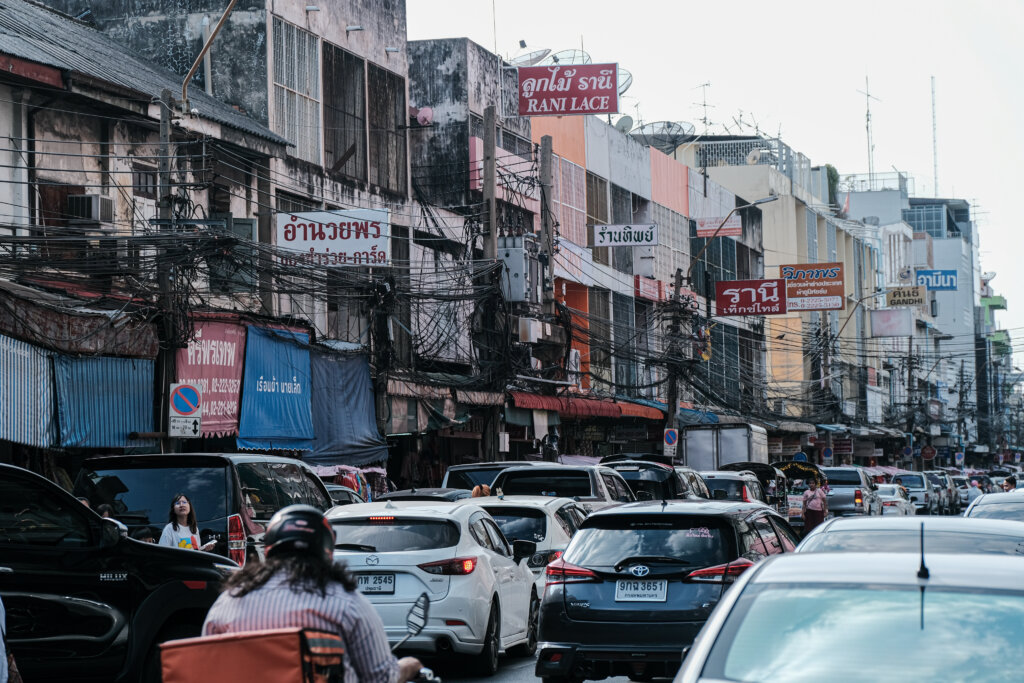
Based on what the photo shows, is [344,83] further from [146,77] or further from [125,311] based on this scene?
[125,311]

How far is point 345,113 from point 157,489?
20.6 metres

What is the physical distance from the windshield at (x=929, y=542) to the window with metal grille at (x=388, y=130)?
26.3m

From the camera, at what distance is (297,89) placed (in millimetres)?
31234

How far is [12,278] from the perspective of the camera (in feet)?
64.7

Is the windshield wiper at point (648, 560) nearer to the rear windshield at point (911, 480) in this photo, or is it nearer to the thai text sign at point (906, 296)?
the rear windshield at point (911, 480)

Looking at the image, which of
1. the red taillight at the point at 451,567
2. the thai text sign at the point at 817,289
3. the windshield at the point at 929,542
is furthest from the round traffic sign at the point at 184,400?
the thai text sign at the point at 817,289

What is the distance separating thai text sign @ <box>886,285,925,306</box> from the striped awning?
73619mm

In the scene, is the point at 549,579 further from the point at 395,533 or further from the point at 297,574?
the point at 297,574

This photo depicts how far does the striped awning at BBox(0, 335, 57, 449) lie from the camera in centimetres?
1791

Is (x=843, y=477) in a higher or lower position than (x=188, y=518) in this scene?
lower

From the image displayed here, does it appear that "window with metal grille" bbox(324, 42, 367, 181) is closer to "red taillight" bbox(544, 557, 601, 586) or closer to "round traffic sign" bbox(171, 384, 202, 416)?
"round traffic sign" bbox(171, 384, 202, 416)

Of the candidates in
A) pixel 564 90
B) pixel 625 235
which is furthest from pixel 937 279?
→ pixel 564 90

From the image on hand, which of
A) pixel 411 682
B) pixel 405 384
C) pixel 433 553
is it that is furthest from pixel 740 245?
pixel 411 682

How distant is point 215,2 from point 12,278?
12.3m
